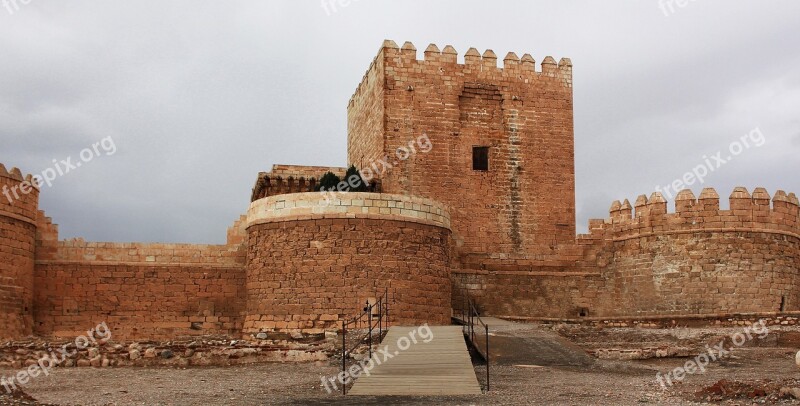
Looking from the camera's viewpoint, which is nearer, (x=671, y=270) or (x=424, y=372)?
(x=424, y=372)

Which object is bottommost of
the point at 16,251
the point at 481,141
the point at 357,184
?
the point at 16,251

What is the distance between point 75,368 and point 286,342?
3.90m

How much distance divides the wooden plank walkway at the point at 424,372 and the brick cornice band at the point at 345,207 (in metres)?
3.96

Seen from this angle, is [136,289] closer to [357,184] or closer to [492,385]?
[357,184]

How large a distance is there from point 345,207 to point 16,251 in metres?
7.18

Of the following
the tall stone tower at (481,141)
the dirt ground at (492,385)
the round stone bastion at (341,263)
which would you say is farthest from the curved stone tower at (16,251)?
the tall stone tower at (481,141)

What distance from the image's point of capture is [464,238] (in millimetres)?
25750

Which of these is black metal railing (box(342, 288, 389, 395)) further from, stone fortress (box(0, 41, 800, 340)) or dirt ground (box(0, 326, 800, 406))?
dirt ground (box(0, 326, 800, 406))

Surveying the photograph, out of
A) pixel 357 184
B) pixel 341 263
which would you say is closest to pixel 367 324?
pixel 341 263

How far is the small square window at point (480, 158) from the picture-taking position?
26578mm

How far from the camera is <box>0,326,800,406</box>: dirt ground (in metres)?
11.5

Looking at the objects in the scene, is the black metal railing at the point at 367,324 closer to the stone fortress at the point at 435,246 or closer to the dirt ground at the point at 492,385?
the stone fortress at the point at 435,246

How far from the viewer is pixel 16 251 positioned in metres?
19.6

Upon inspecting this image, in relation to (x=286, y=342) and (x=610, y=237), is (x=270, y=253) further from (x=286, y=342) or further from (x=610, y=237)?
(x=610, y=237)
